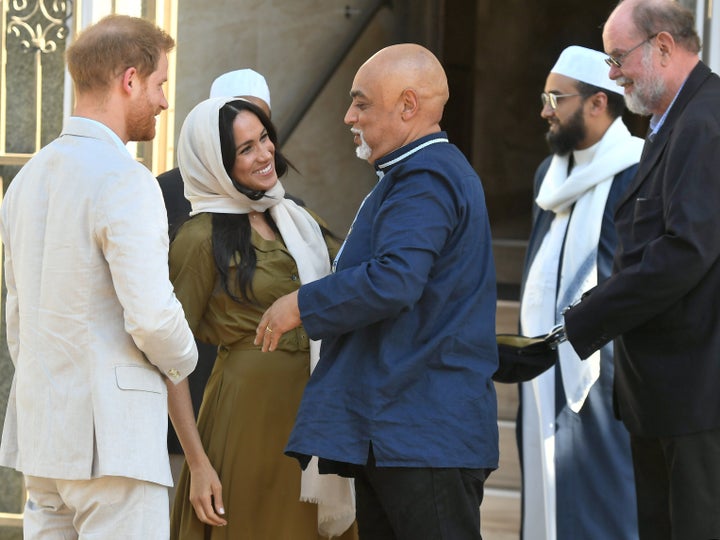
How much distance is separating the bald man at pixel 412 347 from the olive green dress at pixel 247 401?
1.16ft

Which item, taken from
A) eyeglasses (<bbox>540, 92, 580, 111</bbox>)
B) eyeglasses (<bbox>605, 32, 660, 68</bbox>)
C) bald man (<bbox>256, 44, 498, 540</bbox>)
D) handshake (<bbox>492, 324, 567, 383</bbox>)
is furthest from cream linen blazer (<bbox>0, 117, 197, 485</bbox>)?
eyeglasses (<bbox>540, 92, 580, 111</bbox>)

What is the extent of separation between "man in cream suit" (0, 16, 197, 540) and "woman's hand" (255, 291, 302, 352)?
229 mm

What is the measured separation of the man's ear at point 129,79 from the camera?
9.87 feet

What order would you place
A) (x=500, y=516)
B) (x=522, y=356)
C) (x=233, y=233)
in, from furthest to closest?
1. (x=500, y=516)
2. (x=522, y=356)
3. (x=233, y=233)

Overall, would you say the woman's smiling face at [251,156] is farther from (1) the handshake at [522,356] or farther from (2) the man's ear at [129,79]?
(1) the handshake at [522,356]

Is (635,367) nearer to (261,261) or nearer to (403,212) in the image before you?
(403,212)

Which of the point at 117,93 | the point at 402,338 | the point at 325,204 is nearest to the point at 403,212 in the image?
the point at 402,338

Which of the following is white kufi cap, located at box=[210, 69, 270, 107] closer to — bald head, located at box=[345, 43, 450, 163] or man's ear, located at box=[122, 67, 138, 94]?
bald head, located at box=[345, 43, 450, 163]

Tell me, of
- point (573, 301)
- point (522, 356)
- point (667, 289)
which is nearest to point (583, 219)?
point (573, 301)

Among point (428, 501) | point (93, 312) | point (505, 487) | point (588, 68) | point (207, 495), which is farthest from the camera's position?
point (505, 487)

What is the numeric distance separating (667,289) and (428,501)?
0.91 metres

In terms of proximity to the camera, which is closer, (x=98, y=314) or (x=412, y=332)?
(x=98, y=314)

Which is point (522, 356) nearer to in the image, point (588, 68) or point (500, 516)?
point (588, 68)

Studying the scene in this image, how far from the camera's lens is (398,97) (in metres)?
3.30
